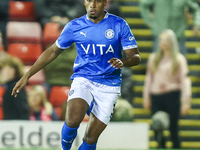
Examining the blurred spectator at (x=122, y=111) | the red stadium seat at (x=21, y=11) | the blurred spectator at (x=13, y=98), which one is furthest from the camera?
the red stadium seat at (x=21, y=11)

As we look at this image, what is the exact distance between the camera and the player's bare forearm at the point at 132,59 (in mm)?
4814

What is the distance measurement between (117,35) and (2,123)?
311cm

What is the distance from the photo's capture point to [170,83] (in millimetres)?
8062

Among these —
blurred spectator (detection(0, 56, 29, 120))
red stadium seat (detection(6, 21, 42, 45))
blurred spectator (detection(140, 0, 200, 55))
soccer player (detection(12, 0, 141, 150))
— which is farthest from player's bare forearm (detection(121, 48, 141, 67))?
red stadium seat (detection(6, 21, 42, 45))

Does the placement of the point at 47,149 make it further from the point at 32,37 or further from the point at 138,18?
the point at 138,18

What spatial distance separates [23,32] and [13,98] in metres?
1.91

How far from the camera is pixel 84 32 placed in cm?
509

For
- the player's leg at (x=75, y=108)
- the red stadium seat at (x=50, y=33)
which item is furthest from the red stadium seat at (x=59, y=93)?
the player's leg at (x=75, y=108)

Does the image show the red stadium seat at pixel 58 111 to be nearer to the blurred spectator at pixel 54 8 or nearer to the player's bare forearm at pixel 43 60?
the blurred spectator at pixel 54 8

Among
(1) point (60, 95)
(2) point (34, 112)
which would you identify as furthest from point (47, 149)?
(1) point (60, 95)

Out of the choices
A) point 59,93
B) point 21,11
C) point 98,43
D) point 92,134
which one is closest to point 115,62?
point 98,43

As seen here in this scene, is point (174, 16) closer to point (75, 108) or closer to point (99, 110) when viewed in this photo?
point (99, 110)

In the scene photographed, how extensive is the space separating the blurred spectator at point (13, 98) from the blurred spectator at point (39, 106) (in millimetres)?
138

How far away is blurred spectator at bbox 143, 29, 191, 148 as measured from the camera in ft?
26.2
